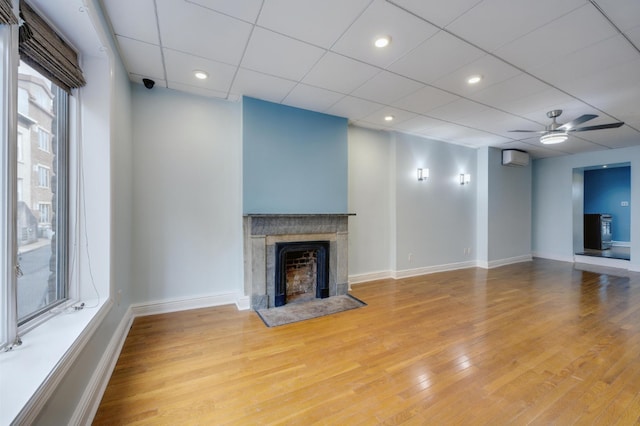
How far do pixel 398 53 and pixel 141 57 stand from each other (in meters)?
2.53

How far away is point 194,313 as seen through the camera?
3.21 meters

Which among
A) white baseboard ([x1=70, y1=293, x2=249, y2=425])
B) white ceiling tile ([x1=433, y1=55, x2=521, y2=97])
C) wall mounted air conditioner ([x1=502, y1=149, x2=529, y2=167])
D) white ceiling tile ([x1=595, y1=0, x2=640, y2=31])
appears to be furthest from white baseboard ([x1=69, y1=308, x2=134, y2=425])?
wall mounted air conditioner ([x1=502, y1=149, x2=529, y2=167])

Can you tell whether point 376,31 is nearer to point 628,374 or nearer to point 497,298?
point 628,374

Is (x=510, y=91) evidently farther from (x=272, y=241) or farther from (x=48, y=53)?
(x=48, y=53)

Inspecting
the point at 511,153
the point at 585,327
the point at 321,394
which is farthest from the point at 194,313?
the point at 511,153

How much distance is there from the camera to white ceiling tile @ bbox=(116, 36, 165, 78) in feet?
7.70

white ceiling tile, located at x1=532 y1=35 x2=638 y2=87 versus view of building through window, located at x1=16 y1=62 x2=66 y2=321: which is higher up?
white ceiling tile, located at x1=532 y1=35 x2=638 y2=87

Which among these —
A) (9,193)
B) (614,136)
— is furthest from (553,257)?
(9,193)

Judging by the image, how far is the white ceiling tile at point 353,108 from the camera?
11.5 feet

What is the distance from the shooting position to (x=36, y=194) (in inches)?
61.4

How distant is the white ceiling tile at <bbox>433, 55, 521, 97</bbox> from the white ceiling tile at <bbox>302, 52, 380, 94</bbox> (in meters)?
0.87

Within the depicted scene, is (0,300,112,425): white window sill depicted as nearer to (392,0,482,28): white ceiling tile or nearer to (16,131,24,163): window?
(16,131,24,163): window

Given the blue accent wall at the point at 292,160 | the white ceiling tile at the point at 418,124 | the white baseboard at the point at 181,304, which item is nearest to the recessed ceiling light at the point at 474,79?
the white ceiling tile at the point at 418,124

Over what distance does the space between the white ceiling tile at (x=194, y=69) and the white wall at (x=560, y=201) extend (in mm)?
8249
